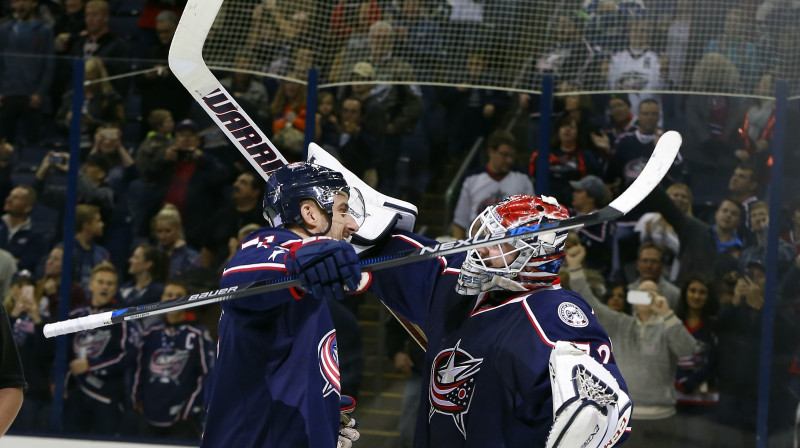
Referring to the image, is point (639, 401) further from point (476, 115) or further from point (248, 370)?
point (248, 370)

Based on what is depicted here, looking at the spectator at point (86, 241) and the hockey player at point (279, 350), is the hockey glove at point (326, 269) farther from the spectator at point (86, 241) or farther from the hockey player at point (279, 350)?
the spectator at point (86, 241)

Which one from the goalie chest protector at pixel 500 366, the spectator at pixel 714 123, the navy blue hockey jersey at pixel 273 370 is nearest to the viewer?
the navy blue hockey jersey at pixel 273 370

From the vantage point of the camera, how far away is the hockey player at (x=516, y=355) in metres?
2.34

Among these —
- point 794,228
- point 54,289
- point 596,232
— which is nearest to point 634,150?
point 596,232

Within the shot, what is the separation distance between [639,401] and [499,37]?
6.15 feet

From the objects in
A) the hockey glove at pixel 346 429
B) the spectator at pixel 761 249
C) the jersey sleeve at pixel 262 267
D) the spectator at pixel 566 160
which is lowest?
the hockey glove at pixel 346 429

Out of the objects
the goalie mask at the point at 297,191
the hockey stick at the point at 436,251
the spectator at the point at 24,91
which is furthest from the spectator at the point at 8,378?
the spectator at the point at 24,91

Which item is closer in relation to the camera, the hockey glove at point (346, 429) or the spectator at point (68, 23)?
the hockey glove at point (346, 429)

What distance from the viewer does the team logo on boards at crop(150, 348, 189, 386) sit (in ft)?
16.8

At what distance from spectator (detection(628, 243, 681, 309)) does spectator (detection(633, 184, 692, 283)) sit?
0.03 m

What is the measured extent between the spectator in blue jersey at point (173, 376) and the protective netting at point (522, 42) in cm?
135

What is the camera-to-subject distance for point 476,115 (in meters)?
5.13

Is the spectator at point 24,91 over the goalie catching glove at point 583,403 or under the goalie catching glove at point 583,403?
over

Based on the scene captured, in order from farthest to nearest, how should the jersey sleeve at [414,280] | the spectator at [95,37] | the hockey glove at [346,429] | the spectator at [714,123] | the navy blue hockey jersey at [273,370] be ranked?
the spectator at [95,37] < the spectator at [714,123] < the jersey sleeve at [414,280] < the hockey glove at [346,429] < the navy blue hockey jersey at [273,370]
